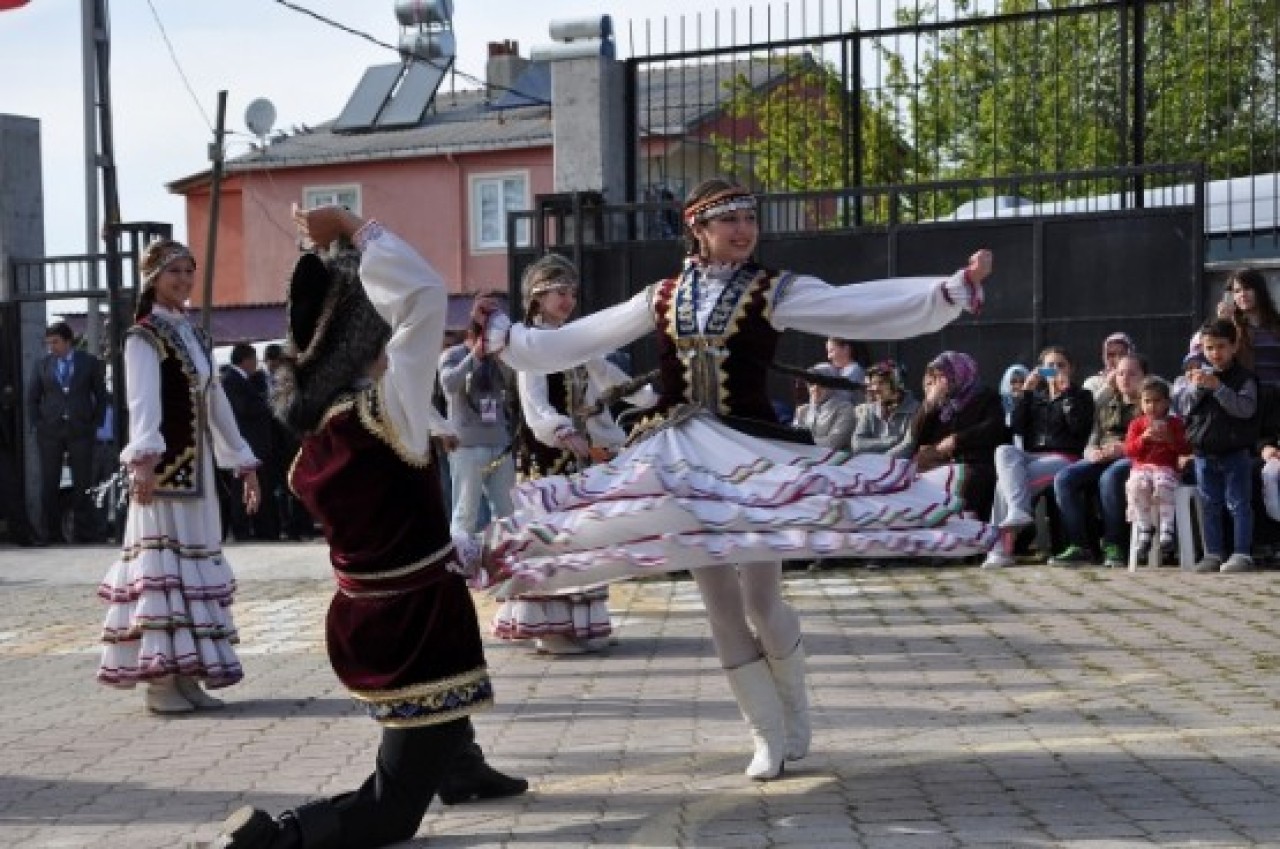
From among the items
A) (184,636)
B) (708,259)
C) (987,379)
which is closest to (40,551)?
(987,379)

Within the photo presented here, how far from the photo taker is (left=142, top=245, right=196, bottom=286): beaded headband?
10.2 m

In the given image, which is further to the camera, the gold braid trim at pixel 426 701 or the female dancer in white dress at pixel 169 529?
the female dancer in white dress at pixel 169 529

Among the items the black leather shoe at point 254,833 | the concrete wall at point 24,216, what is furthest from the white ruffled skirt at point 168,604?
the concrete wall at point 24,216

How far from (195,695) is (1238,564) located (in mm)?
7993

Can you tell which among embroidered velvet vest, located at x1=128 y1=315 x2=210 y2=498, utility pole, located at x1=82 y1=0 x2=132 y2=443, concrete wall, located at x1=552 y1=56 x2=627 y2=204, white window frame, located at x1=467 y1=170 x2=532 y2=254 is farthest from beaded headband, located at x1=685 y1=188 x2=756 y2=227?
white window frame, located at x1=467 y1=170 x2=532 y2=254

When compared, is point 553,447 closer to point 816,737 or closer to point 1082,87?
point 816,737

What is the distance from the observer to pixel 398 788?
6.68 metres

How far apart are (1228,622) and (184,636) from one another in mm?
5721

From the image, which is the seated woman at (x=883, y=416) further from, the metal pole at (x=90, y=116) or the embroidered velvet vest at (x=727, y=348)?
the metal pole at (x=90, y=116)

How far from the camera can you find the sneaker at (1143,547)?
15734 millimetres

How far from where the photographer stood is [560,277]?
35.4ft

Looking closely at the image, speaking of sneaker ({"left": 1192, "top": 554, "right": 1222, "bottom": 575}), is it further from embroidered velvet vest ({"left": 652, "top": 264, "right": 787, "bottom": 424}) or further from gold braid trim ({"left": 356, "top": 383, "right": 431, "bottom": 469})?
gold braid trim ({"left": 356, "top": 383, "right": 431, "bottom": 469})

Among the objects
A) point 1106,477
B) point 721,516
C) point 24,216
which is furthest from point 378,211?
point 721,516

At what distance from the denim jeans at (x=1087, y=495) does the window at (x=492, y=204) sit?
36754 millimetres
